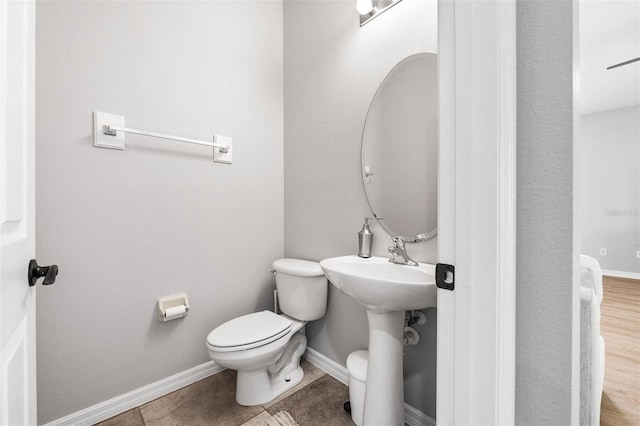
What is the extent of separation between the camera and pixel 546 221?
1.93 ft

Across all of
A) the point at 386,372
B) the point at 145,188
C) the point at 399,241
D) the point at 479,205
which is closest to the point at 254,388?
the point at 386,372

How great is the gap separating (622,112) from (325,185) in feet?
4.57

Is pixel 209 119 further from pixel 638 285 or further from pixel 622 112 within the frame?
pixel 638 285

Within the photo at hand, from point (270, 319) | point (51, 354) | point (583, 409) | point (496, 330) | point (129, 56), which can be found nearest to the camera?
point (496, 330)

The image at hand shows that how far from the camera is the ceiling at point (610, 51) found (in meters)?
1.14

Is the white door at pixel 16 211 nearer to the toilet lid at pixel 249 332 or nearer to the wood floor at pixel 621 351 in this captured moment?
the toilet lid at pixel 249 332

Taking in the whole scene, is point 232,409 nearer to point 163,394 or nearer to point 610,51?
point 163,394

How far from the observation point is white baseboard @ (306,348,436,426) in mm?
1192

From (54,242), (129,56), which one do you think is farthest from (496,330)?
(129,56)

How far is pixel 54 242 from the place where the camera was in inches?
44.5

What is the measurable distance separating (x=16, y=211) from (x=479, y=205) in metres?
0.97

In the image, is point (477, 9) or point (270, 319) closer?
point (477, 9)

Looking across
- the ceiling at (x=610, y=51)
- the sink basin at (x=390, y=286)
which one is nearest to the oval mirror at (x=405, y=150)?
the sink basin at (x=390, y=286)

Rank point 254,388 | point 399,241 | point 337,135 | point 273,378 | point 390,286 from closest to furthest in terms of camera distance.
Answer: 1. point 390,286
2. point 399,241
3. point 254,388
4. point 273,378
5. point 337,135
